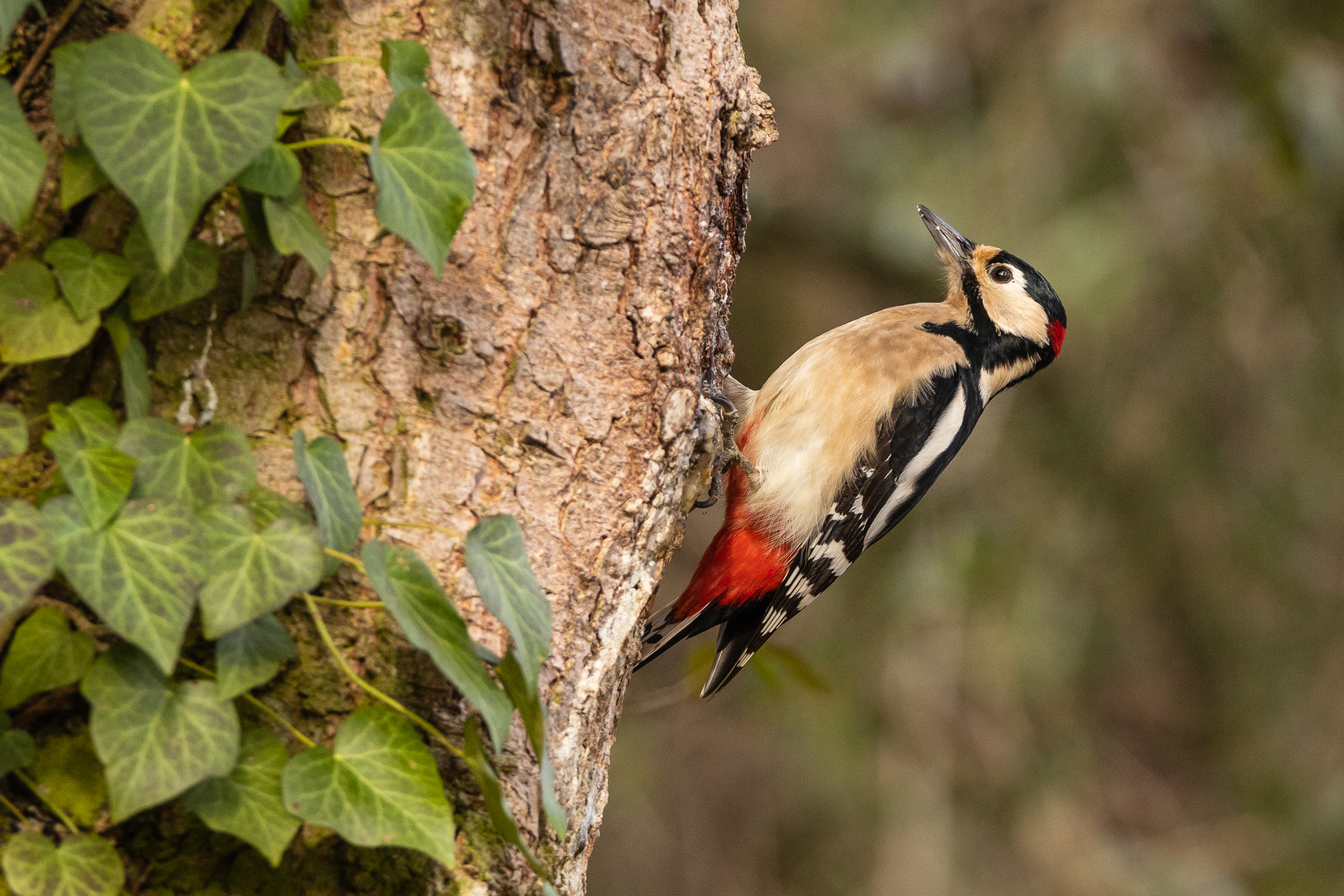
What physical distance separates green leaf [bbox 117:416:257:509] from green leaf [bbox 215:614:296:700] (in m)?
0.13

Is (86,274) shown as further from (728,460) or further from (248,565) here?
(728,460)

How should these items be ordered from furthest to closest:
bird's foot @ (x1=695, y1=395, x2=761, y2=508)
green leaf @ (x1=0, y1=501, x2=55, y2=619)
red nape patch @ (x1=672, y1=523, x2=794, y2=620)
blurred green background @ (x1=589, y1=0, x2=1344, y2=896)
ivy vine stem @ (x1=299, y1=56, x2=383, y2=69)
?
blurred green background @ (x1=589, y1=0, x2=1344, y2=896)
red nape patch @ (x1=672, y1=523, x2=794, y2=620)
bird's foot @ (x1=695, y1=395, x2=761, y2=508)
ivy vine stem @ (x1=299, y1=56, x2=383, y2=69)
green leaf @ (x1=0, y1=501, x2=55, y2=619)

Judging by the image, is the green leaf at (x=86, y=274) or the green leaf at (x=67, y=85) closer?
the green leaf at (x=67, y=85)

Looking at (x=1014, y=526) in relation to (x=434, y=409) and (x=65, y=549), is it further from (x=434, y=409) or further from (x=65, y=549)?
(x=65, y=549)

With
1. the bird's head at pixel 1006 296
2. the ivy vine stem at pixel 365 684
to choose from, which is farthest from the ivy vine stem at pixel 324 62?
the bird's head at pixel 1006 296

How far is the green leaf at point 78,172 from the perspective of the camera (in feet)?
3.69

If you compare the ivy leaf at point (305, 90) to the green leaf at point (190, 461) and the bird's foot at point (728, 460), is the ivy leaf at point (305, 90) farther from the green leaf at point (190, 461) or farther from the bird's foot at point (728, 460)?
the bird's foot at point (728, 460)

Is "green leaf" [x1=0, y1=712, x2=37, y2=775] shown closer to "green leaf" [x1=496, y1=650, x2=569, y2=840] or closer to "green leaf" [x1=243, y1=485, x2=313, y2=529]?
"green leaf" [x1=243, y1=485, x2=313, y2=529]

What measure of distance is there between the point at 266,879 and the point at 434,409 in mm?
555

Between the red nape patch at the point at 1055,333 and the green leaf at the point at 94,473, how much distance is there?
8.73 ft

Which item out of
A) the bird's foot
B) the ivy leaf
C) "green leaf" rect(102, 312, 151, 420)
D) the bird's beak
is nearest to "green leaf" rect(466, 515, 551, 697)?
"green leaf" rect(102, 312, 151, 420)

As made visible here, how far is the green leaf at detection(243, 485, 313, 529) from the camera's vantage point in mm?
1188

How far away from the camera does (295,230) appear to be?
1222mm

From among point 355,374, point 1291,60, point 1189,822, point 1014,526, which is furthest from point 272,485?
point 1189,822
